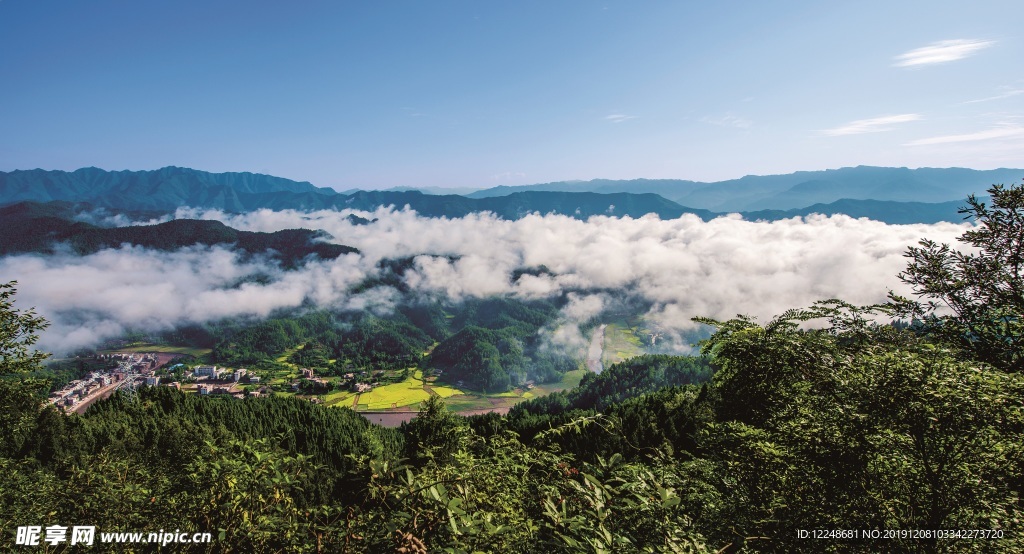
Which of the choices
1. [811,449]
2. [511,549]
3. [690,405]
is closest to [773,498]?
[811,449]

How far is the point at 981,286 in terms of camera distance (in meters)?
8.45

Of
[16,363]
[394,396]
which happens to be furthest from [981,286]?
[394,396]

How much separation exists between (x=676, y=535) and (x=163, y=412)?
7437cm

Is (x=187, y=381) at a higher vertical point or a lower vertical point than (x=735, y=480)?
lower

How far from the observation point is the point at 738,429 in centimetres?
651

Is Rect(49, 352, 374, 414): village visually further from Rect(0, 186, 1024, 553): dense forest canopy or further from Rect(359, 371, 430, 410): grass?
Rect(0, 186, 1024, 553): dense forest canopy

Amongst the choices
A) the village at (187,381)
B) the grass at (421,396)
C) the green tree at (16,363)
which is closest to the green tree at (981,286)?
the green tree at (16,363)

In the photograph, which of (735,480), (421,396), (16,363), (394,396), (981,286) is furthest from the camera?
(421,396)

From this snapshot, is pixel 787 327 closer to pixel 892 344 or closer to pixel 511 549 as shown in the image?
pixel 892 344

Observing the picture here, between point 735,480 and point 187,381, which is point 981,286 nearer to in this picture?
point 735,480

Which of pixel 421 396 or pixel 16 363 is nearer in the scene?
pixel 16 363

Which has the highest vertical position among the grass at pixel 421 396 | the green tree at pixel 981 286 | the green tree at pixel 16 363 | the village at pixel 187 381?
the green tree at pixel 981 286

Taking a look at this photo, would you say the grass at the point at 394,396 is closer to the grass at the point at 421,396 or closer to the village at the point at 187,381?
the grass at the point at 421,396

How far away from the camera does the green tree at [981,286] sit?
7.71 m
